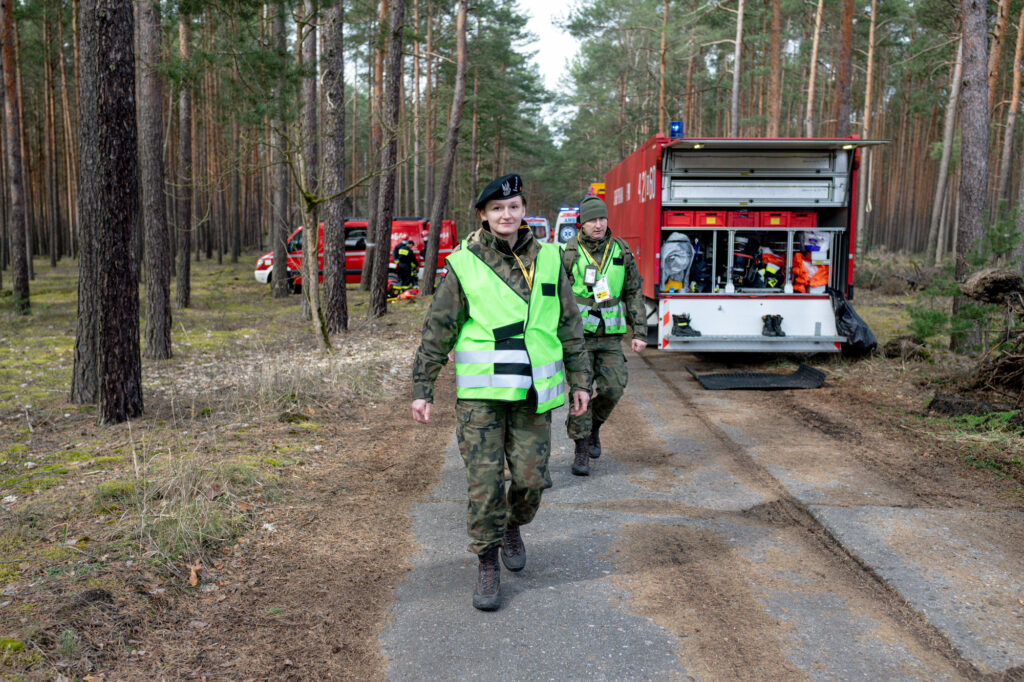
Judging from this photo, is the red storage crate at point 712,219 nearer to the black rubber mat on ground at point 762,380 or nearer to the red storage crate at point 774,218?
the red storage crate at point 774,218

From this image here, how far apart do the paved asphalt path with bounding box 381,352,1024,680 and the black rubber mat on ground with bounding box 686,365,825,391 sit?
3.29m

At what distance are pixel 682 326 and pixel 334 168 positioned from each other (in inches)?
255

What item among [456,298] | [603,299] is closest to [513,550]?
[456,298]

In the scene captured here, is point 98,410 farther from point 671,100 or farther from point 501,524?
point 671,100

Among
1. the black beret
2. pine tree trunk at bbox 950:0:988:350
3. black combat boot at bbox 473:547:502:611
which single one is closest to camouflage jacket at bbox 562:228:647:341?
the black beret

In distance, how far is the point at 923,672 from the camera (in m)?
3.30

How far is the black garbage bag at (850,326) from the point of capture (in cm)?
1062

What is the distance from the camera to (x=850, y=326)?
10.7 meters

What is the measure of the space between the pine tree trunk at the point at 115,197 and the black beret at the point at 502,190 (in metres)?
4.77

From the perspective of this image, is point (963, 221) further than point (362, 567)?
Yes

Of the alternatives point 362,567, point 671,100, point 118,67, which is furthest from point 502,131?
point 362,567

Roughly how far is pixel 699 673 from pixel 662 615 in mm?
546

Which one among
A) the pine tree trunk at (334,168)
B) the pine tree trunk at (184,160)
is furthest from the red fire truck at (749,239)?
the pine tree trunk at (184,160)

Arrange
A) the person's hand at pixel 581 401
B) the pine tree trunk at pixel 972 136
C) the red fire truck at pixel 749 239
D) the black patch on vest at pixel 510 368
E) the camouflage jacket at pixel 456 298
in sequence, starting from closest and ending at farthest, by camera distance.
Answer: the black patch on vest at pixel 510 368 < the camouflage jacket at pixel 456 298 < the person's hand at pixel 581 401 < the pine tree trunk at pixel 972 136 < the red fire truck at pixel 749 239
